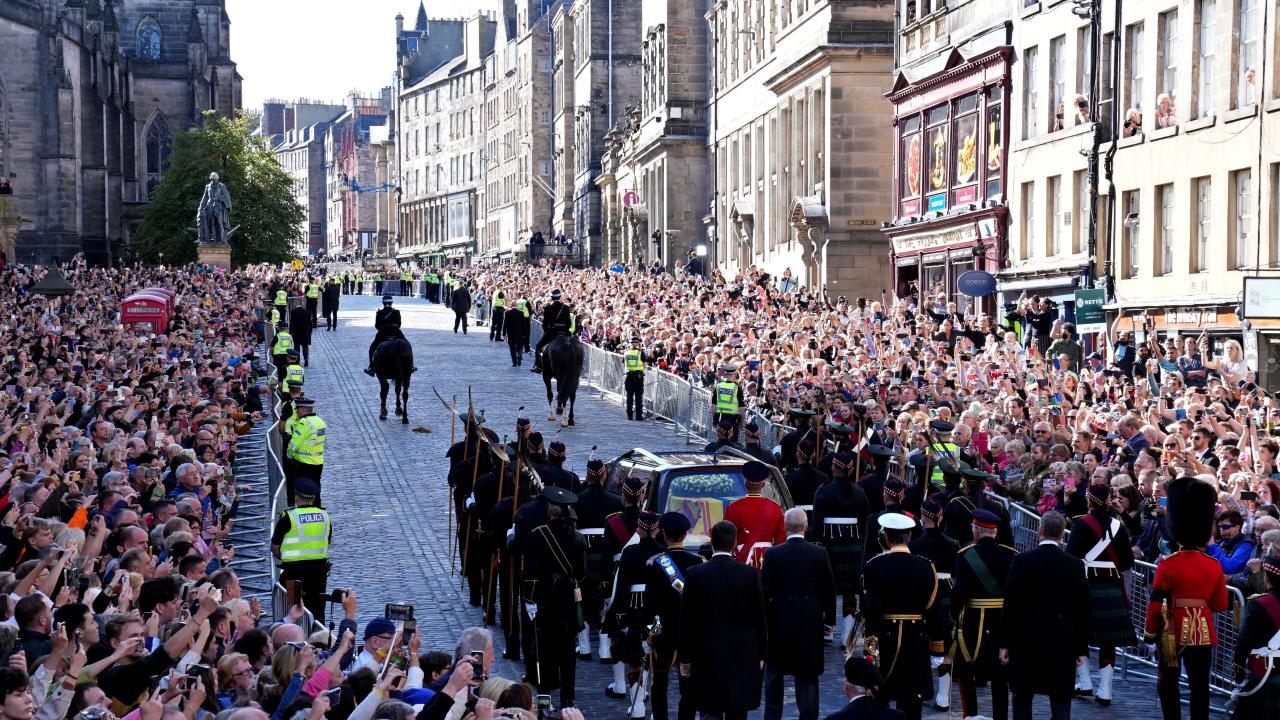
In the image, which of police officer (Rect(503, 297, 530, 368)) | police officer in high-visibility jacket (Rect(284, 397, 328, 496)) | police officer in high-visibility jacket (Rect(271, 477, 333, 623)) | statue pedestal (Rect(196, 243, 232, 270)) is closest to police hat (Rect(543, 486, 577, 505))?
police officer in high-visibility jacket (Rect(271, 477, 333, 623))

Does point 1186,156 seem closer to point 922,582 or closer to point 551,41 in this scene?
point 922,582

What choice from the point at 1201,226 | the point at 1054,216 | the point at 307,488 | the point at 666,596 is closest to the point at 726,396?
the point at 1201,226

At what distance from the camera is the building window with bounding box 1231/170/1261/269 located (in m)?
27.4

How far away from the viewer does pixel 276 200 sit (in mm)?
77562

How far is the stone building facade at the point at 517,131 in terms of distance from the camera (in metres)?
114

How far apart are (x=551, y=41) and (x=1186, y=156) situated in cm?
8691

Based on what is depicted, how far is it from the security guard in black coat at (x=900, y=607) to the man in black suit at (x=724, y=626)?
923mm

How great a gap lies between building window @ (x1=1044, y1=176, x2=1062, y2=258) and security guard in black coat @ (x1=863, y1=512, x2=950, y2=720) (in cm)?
2440

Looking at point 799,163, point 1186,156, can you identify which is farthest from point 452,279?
point 1186,156

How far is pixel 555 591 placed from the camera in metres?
12.6

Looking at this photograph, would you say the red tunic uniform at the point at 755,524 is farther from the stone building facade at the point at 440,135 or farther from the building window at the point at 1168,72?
the stone building facade at the point at 440,135

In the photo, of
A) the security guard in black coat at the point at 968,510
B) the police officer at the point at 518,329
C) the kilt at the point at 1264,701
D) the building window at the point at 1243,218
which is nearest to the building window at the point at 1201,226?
the building window at the point at 1243,218

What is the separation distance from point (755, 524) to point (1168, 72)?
2030 centimetres

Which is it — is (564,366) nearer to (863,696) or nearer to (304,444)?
(304,444)
